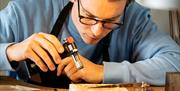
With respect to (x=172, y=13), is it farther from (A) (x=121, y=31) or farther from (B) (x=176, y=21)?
(A) (x=121, y=31)

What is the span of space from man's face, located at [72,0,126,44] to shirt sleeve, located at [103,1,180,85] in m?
0.07

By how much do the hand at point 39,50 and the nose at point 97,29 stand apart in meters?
0.09

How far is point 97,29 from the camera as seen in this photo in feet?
2.57

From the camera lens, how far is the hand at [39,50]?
75 centimetres

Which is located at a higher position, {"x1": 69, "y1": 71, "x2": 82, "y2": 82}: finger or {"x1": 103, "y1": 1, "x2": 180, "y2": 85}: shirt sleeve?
{"x1": 103, "y1": 1, "x2": 180, "y2": 85}: shirt sleeve

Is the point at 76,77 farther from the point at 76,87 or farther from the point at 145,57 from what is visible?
the point at 145,57

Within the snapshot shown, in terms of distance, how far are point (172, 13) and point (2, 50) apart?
1.45ft

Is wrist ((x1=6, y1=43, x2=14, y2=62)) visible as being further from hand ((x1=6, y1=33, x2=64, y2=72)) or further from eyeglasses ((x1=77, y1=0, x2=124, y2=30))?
eyeglasses ((x1=77, y1=0, x2=124, y2=30))

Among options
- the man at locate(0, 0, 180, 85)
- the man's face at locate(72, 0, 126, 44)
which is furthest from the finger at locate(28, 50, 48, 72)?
the man's face at locate(72, 0, 126, 44)

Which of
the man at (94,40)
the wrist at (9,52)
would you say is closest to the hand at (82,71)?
the man at (94,40)

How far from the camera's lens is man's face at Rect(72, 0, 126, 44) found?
77 cm

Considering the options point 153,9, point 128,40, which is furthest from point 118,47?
point 153,9

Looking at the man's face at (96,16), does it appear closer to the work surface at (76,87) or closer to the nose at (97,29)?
the nose at (97,29)

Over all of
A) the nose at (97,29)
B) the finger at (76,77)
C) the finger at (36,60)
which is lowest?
the finger at (76,77)
